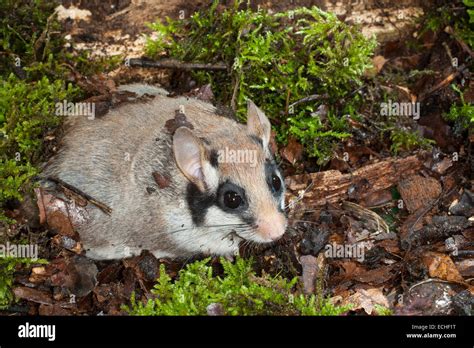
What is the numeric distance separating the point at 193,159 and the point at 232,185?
435 mm

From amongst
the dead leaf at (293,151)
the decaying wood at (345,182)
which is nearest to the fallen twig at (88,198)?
the decaying wood at (345,182)

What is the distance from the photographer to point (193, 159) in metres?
6.01

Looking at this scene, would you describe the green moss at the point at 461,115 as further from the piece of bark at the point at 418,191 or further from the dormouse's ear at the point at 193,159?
the dormouse's ear at the point at 193,159

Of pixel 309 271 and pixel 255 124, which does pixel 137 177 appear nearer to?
pixel 255 124

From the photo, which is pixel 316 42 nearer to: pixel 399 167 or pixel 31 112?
pixel 399 167

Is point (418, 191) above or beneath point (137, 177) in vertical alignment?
beneath

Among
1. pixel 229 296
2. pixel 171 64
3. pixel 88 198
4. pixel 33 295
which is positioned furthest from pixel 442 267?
pixel 33 295

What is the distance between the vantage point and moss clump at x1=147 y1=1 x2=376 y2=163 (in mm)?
7488

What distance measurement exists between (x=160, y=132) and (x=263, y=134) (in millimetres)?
1015

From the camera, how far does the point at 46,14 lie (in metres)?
7.57

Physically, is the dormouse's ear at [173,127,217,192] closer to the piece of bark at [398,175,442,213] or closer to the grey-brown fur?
the grey-brown fur

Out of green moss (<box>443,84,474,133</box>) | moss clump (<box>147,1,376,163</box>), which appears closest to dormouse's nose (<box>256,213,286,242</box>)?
moss clump (<box>147,1,376,163</box>)

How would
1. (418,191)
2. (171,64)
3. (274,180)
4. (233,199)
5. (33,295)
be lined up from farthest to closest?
(171,64) < (418,191) < (33,295) < (274,180) < (233,199)
